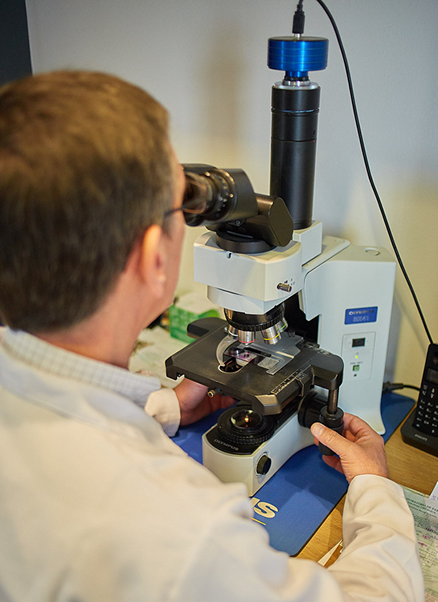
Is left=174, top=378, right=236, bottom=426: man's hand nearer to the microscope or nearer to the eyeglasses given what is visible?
the microscope

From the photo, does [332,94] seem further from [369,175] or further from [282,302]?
[282,302]

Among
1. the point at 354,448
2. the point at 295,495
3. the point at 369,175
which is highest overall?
the point at 369,175

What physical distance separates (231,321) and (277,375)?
0.13 m

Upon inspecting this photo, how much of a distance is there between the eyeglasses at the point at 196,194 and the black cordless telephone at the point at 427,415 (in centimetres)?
66

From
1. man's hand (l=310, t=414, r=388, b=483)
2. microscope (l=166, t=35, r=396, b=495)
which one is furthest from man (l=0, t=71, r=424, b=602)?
man's hand (l=310, t=414, r=388, b=483)

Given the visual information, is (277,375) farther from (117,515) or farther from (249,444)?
(117,515)

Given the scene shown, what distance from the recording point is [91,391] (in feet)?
1.98

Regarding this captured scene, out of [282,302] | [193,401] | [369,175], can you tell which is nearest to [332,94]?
[369,175]

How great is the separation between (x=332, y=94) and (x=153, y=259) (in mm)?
873

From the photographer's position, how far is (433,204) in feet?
4.02

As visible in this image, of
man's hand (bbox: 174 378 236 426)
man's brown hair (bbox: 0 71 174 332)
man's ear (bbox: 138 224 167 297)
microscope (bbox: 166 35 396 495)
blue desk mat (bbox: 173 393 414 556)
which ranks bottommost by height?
blue desk mat (bbox: 173 393 414 556)

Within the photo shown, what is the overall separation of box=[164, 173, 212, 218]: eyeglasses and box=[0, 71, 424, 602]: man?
112mm

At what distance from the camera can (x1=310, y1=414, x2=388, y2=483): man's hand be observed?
0.98 metres

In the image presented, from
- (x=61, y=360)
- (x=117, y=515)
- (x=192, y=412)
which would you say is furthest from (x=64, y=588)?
(x=192, y=412)
